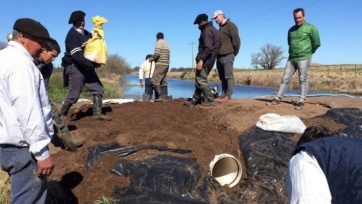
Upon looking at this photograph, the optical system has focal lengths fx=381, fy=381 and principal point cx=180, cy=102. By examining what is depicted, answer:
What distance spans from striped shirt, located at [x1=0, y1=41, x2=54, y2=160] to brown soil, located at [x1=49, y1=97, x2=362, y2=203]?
5.10 feet

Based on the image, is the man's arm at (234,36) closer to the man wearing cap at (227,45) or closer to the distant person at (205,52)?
the man wearing cap at (227,45)

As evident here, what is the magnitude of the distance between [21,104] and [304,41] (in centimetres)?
596

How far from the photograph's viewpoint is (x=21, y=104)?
2.66m

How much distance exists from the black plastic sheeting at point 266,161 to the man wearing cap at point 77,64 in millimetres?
2698

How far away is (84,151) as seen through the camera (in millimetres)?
5039

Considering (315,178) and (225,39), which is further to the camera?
(225,39)

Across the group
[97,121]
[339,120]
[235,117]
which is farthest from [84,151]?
[339,120]

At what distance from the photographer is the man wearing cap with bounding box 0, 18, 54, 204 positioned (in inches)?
105

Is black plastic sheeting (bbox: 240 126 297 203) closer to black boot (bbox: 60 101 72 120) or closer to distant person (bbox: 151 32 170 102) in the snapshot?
black boot (bbox: 60 101 72 120)

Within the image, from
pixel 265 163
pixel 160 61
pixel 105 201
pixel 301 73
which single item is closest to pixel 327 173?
pixel 105 201

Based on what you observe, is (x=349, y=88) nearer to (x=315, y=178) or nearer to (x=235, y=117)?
(x=235, y=117)

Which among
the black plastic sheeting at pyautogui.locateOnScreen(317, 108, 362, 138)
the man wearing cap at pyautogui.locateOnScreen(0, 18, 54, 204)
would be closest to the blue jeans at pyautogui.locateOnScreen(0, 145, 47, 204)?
the man wearing cap at pyautogui.locateOnScreen(0, 18, 54, 204)

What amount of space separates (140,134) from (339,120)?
3391mm

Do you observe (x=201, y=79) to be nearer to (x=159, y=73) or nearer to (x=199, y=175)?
(x=159, y=73)
